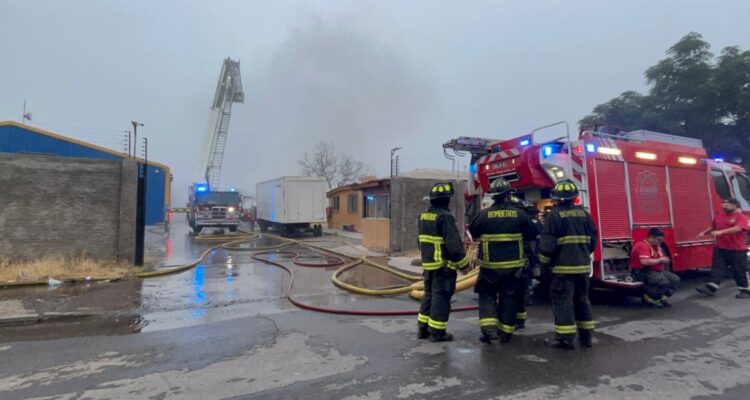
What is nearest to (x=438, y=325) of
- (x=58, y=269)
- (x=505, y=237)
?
(x=505, y=237)

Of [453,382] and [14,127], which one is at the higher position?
[14,127]

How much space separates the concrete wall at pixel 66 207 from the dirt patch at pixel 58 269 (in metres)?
0.15

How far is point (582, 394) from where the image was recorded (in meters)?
3.29

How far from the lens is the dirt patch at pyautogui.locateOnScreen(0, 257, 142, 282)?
8028mm

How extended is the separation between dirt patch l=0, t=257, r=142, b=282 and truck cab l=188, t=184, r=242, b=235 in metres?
12.0

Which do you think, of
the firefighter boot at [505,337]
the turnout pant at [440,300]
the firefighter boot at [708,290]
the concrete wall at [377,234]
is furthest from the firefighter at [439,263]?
the concrete wall at [377,234]

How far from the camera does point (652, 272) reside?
623 cm

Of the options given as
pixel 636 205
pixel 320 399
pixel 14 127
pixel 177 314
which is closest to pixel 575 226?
pixel 636 205

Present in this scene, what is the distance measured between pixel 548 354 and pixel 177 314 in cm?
489

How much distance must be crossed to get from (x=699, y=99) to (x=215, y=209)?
75.4ft

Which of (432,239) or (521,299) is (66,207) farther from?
(521,299)

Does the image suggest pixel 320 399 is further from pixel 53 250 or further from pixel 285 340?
pixel 53 250

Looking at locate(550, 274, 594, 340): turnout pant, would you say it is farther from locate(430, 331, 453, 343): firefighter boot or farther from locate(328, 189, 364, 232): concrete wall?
locate(328, 189, 364, 232): concrete wall

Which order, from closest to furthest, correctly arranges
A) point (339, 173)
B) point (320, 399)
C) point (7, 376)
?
1. point (320, 399)
2. point (7, 376)
3. point (339, 173)
